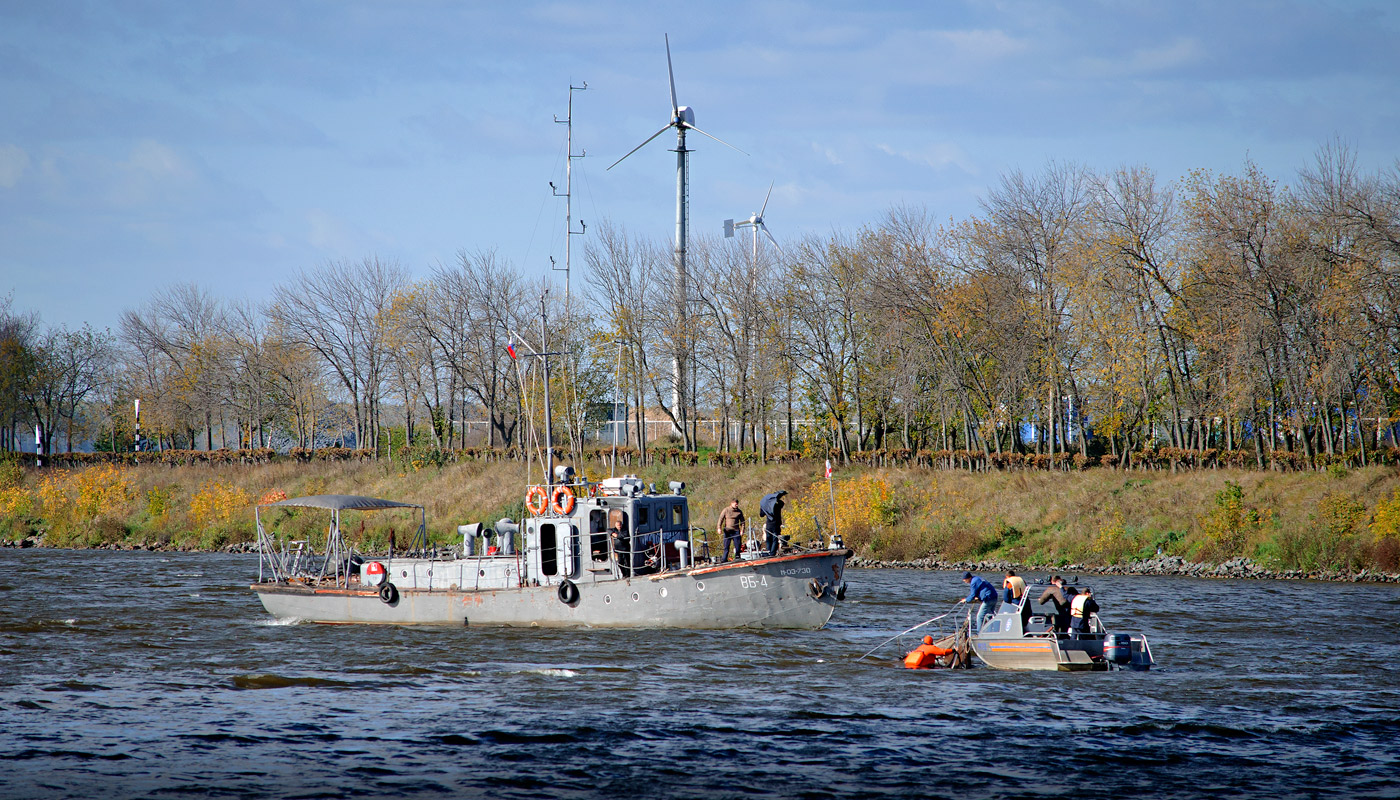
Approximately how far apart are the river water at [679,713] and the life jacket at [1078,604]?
143 centimetres

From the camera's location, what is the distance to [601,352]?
75000 mm

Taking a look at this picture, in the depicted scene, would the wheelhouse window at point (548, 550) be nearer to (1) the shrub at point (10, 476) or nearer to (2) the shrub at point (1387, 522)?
(2) the shrub at point (1387, 522)

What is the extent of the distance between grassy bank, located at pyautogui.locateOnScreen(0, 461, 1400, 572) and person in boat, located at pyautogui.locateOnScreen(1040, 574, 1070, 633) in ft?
74.8

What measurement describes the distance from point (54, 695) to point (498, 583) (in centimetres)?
1186

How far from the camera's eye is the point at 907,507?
54.5m

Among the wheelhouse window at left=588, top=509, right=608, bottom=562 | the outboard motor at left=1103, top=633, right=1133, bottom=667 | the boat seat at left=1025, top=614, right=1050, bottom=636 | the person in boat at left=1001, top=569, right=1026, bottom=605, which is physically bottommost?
the outboard motor at left=1103, top=633, right=1133, bottom=667

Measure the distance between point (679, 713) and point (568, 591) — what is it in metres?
9.55

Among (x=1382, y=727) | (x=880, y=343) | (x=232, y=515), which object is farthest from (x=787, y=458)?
(x=1382, y=727)

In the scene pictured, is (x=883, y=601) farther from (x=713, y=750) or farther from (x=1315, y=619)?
(x=713, y=750)

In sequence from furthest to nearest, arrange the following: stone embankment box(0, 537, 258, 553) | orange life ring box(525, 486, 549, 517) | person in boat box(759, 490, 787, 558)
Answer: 1. stone embankment box(0, 537, 258, 553)
2. orange life ring box(525, 486, 549, 517)
3. person in boat box(759, 490, 787, 558)

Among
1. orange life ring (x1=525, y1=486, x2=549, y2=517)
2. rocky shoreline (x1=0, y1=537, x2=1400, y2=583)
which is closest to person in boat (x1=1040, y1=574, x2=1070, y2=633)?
orange life ring (x1=525, y1=486, x2=549, y2=517)

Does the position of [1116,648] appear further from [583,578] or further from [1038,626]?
[583,578]

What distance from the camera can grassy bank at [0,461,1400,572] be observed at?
44.5 m

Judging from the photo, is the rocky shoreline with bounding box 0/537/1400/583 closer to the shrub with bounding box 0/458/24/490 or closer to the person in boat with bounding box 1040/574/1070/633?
the person in boat with bounding box 1040/574/1070/633
